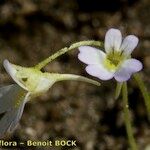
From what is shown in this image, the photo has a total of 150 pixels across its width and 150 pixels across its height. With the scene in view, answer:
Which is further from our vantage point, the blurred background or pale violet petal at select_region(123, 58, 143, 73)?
the blurred background

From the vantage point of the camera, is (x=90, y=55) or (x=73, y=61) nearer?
(x=90, y=55)

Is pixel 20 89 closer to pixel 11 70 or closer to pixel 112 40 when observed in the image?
pixel 11 70

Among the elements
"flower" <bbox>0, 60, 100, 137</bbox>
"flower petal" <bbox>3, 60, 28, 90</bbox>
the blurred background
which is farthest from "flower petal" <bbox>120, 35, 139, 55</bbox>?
the blurred background

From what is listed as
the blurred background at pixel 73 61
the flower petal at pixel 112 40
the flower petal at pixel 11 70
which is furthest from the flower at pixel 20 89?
the blurred background at pixel 73 61

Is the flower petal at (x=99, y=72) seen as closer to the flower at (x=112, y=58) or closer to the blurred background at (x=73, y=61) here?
the flower at (x=112, y=58)

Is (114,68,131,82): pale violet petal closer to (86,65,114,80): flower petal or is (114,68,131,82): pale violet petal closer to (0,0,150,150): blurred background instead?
(86,65,114,80): flower petal

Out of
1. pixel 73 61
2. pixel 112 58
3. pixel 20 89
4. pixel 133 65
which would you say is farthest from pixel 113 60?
pixel 73 61

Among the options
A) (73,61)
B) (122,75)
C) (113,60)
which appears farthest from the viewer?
(73,61)
